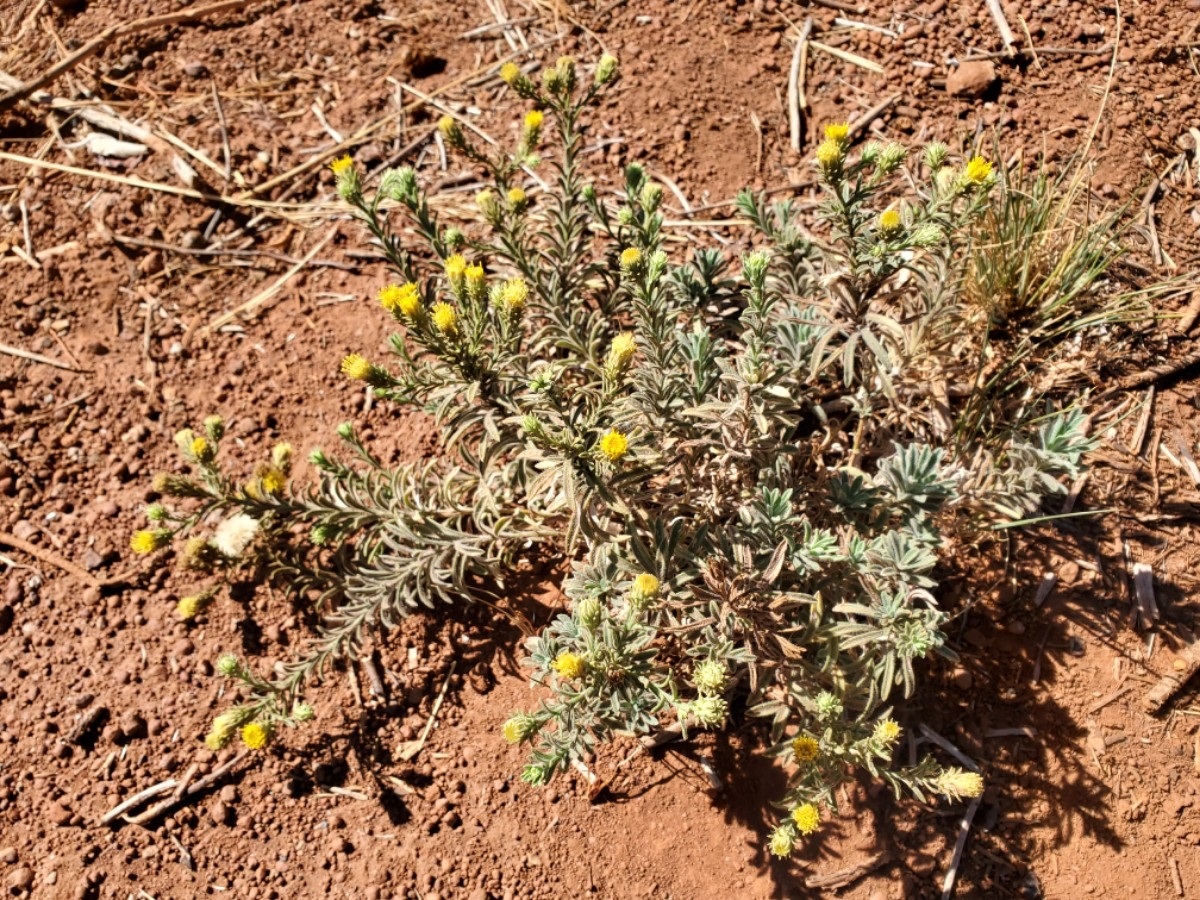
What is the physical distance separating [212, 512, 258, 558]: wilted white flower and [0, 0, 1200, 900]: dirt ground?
8.1 inches

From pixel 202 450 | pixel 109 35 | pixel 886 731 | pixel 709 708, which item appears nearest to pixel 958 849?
pixel 886 731

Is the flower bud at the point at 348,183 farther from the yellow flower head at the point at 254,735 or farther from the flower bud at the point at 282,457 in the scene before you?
the yellow flower head at the point at 254,735

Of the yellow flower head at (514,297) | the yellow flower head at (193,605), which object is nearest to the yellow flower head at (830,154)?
the yellow flower head at (514,297)

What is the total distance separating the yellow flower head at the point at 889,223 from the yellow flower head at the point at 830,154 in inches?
7.3

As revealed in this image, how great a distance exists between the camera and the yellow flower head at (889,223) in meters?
2.38

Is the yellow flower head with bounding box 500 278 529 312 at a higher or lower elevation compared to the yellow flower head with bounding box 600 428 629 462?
higher

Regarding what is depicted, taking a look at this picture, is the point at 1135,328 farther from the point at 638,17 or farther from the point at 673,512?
the point at 638,17

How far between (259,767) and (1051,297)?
3184mm

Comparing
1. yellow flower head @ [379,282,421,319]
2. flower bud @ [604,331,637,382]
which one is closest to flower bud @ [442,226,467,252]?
yellow flower head @ [379,282,421,319]

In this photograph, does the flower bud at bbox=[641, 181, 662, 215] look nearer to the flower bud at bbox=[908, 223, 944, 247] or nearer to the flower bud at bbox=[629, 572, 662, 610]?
the flower bud at bbox=[908, 223, 944, 247]

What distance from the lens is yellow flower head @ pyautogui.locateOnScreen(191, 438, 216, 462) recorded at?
112 inches

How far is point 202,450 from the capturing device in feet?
9.33

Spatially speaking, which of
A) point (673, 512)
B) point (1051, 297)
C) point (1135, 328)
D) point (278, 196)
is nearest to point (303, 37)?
point (278, 196)

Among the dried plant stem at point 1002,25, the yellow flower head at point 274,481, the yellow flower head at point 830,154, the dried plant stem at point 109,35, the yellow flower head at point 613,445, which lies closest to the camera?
the yellow flower head at point 613,445
